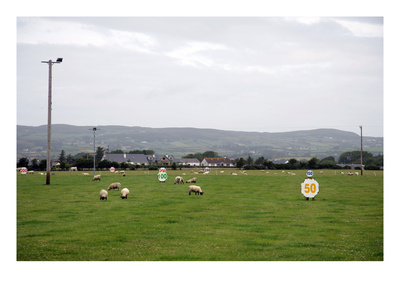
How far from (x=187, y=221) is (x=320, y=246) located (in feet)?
19.6

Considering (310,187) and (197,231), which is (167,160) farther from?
(197,231)

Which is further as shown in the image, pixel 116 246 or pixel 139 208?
pixel 139 208

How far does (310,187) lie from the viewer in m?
23.5

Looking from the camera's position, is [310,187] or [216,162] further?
[216,162]

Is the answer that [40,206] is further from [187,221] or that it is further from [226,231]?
[226,231]

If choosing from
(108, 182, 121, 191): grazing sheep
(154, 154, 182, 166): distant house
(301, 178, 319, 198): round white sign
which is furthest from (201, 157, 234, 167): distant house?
(301, 178, 319, 198): round white sign

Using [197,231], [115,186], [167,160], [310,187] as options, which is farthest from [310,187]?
[167,160]

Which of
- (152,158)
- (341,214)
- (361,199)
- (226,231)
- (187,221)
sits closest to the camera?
(226,231)

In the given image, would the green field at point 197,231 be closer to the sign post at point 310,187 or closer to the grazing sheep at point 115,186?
the sign post at point 310,187

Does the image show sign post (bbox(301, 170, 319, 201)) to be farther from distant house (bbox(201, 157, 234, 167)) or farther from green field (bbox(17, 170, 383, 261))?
distant house (bbox(201, 157, 234, 167))

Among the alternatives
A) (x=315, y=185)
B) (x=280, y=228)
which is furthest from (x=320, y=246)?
(x=315, y=185)

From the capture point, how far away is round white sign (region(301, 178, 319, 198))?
23.0 meters

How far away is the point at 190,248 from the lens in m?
11.7

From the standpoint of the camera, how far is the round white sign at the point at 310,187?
23.0 m
